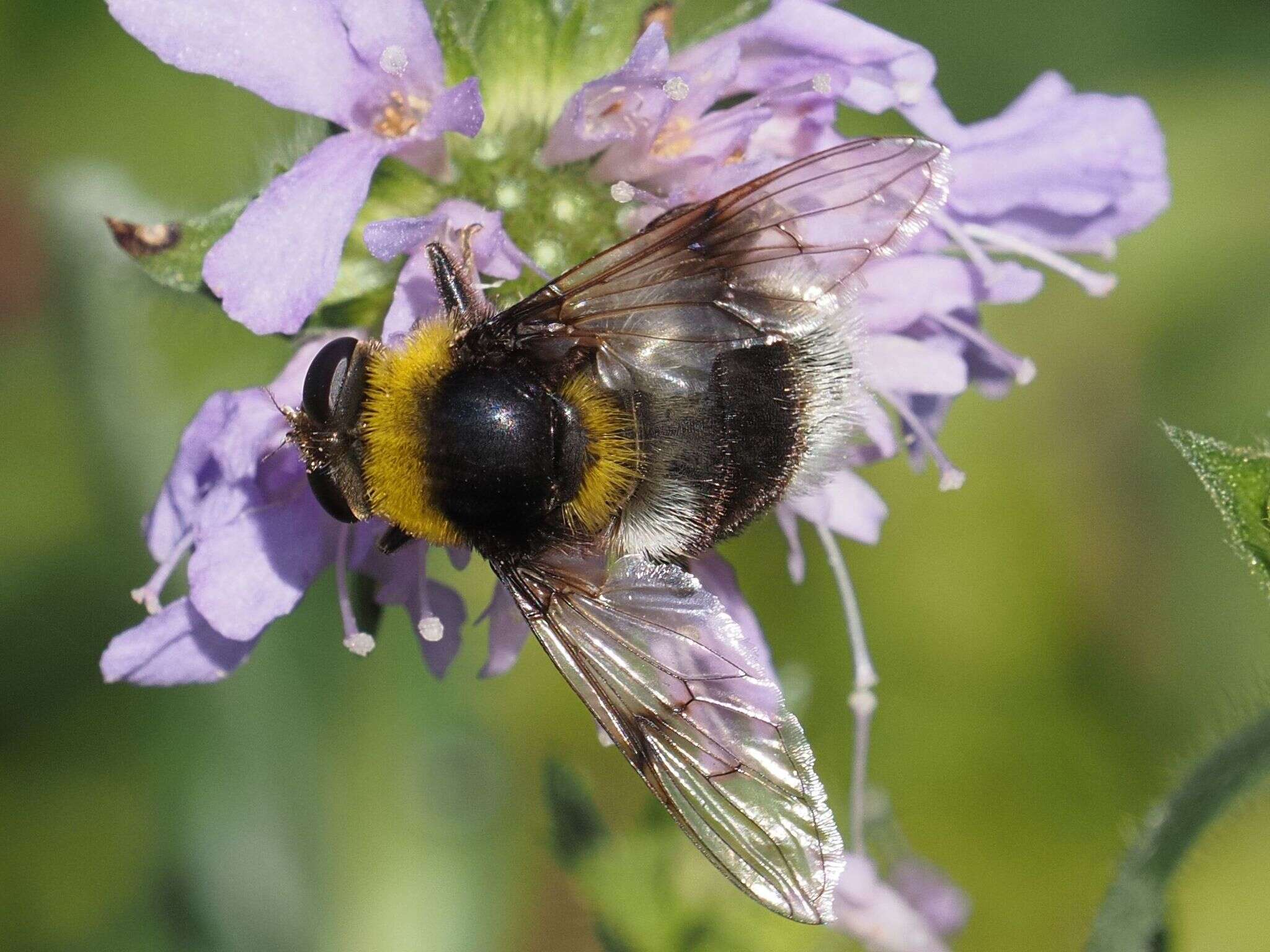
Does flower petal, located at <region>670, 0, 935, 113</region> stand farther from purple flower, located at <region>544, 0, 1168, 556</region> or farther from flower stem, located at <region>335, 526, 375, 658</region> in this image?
flower stem, located at <region>335, 526, 375, 658</region>

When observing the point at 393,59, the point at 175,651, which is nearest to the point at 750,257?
the point at 393,59

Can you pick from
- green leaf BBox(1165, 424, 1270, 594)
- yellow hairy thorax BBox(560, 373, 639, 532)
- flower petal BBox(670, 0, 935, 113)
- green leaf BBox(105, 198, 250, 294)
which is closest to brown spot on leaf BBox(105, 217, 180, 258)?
green leaf BBox(105, 198, 250, 294)

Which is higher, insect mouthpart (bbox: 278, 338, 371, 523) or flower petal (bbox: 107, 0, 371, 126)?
flower petal (bbox: 107, 0, 371, 126)

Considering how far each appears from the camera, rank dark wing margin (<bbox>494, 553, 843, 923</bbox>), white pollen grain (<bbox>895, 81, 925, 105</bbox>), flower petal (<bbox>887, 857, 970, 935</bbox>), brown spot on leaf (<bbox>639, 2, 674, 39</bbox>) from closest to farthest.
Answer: dark wing margin (<bbox>494, 553, 843, 923</bbox>) → white pollen grain (<bbox>895, 81, 925, 105</bbox>) → brown spot on leaf (<bbox>639, 2, 674, 39</bbox>) → flower petal (<bbox>887, 857, 970, 935</bbox>)

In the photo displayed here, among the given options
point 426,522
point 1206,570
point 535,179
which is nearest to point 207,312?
point 535,179

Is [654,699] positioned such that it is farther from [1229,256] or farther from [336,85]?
[1229,256]

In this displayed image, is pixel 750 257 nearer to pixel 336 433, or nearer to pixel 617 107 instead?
pixel 617 107

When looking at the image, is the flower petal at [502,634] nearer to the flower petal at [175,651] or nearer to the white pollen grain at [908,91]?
the flower petal at [175,651]
